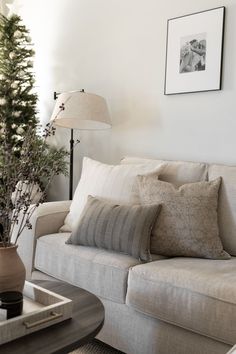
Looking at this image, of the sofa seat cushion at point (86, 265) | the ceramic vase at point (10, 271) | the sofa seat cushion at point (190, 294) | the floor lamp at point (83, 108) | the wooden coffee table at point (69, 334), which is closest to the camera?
the wooden coffee table at point (69, 334)

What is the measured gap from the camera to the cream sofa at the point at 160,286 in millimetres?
1522

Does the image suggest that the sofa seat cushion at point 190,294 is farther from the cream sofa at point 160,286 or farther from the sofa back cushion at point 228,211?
the sofa back cushion at point 228,211

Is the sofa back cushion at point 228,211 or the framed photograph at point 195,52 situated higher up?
the framed photograph at point 195,52

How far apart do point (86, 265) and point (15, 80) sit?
7.40ft

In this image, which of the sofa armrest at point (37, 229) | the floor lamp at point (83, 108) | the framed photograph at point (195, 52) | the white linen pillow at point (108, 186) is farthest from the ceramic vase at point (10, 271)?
the framed photograph at point (195, 52)

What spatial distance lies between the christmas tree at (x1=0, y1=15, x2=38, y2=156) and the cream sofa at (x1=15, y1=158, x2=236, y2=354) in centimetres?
154

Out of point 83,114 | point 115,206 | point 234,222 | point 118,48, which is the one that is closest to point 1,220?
point 115,206

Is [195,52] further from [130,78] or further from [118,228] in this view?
[118,228]

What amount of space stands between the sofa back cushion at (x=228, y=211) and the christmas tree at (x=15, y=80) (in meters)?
1.94

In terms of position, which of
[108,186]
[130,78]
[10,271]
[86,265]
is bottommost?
[86,265]

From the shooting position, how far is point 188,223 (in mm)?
1941

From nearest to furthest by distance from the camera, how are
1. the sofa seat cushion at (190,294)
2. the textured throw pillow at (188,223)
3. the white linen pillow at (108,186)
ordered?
the sofa seat cushion at (190,294)
the textured throw pillow at (188,223)
the white linen pillow at (108,186)

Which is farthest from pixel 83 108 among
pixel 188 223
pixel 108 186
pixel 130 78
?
pixel 188 223

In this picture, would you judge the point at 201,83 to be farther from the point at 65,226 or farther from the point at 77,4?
the point at 77,4
